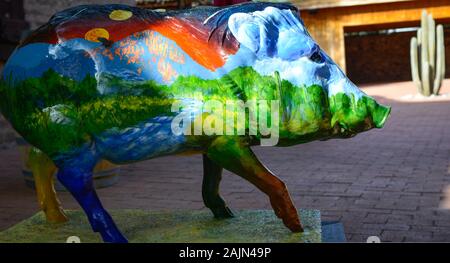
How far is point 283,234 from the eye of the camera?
8.47 ft

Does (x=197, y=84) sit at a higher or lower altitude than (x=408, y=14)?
higher

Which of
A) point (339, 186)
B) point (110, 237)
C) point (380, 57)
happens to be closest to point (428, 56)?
point (380, 57)

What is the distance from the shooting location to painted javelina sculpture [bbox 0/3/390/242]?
2357mm

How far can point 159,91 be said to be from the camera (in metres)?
2.37

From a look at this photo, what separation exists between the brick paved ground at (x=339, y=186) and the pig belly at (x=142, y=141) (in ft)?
4.92

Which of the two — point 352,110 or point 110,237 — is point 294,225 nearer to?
point 352,110

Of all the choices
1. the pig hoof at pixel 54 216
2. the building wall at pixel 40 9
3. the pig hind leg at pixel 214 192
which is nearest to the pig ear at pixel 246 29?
the pig hind leg at pixel 214 192

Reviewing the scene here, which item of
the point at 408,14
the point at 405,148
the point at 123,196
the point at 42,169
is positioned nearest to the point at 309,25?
the point at 408,14

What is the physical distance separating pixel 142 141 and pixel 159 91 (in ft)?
0.78

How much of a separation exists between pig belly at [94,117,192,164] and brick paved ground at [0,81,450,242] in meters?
1.50

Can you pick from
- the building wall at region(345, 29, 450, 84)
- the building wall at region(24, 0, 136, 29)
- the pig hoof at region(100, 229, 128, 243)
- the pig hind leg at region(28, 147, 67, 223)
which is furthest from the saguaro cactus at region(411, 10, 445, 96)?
the pig hoof at region(100, 229, 128, 243)

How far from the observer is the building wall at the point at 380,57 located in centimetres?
2066
